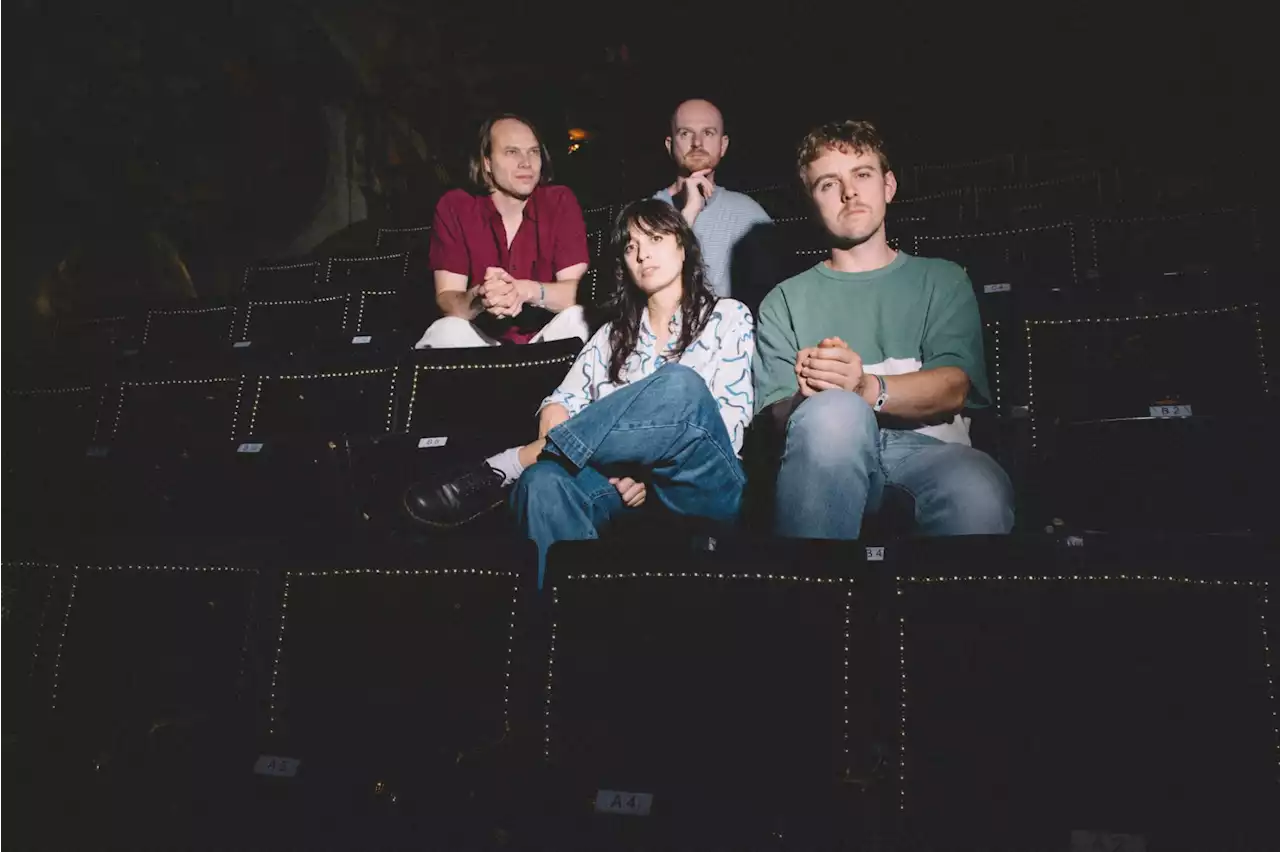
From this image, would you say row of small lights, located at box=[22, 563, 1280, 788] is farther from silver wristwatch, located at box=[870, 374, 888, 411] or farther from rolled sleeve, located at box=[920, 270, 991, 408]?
rolled sleeve, located at box=[920, 270, 991, 408]

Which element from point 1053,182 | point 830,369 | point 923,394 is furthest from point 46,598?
point 1053,182

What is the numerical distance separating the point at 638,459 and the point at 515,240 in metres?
1.04

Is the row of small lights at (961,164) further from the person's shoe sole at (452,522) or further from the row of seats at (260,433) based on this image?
the person's shoe sole at (452,522)

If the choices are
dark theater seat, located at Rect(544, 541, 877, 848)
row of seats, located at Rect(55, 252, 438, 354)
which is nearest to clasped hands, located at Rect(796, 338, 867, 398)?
dark theater seat, located at Rect(544, 541, 877, 848)

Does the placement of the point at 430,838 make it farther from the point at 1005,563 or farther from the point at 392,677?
the point at 1005,563

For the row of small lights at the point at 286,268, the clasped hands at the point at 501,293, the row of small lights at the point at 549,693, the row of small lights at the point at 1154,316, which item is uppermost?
the row of small lights at the point at 286,268

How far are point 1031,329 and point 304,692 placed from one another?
126 centimetres

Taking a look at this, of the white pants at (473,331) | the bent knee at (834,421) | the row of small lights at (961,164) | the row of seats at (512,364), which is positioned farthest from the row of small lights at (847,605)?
the row of small lights at (961,164)

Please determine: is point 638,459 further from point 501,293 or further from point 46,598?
point 46,598

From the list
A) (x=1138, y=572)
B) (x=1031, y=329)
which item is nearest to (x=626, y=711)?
(x=1138, y=572)

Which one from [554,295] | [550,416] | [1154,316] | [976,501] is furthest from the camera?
[554,295]

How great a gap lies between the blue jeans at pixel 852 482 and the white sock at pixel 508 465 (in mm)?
434

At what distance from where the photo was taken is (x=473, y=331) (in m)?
1.86

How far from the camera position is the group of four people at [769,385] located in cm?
116
